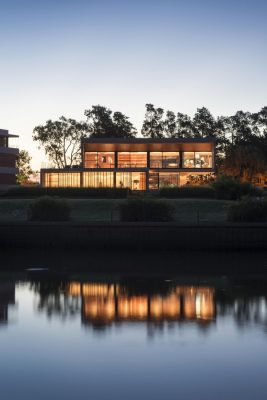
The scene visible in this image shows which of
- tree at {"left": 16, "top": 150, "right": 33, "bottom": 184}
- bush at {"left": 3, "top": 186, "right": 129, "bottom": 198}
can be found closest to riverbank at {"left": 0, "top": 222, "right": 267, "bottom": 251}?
bush at {"left": 3, "top": 186, "right": 129, "bottom": 198}

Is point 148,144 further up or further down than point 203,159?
further up

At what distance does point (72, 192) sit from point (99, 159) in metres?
20.0

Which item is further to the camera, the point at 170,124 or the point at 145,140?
the point at 170,124

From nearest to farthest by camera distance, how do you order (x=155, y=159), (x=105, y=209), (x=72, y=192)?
(x=105, y=209) < (x=72, y=192) < (x=155, y=159)

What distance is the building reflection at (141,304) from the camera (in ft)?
42.5

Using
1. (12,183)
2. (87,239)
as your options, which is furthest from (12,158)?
(87,239)

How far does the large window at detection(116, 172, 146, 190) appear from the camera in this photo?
6675 centimetres

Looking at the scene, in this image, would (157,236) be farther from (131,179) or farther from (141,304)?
(131,179)

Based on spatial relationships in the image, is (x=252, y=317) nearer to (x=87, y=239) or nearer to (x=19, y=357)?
(x=19, y=357)

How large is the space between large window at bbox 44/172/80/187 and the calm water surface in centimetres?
4924

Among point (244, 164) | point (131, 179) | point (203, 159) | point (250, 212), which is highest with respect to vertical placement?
point (203, 159)

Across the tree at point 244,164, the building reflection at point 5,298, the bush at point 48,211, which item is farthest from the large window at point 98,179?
the building reflection at point 5,298

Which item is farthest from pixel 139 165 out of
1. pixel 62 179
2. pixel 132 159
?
pixel 62 179

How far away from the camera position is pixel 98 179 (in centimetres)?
6688
